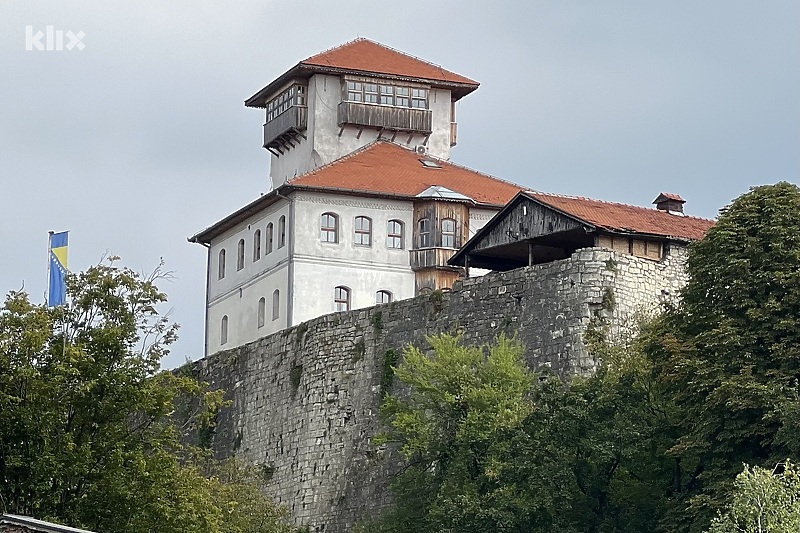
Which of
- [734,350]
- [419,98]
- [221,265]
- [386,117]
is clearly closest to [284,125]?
[386,117]

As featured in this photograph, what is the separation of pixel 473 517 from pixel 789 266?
7649 mm

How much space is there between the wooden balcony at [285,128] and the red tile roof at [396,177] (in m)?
2.83

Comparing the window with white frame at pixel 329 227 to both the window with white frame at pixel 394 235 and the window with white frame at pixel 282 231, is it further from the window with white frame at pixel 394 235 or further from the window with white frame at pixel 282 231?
the window with white frame at pixel 394 235

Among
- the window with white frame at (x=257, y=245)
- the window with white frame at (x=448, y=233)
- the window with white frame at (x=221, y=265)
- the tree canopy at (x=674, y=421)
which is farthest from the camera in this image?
the window with white frame at (x=221, y=265)

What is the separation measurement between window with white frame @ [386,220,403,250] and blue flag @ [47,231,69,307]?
22.7m

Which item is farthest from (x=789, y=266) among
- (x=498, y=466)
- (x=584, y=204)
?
(x=584, y=204)

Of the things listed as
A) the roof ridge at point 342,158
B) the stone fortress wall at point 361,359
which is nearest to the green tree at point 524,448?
the stone fortress wall at point 361,359

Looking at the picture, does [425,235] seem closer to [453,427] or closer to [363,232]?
[363,232]

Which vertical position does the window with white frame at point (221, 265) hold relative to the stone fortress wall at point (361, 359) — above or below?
above

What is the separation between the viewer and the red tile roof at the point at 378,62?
75.8 meters

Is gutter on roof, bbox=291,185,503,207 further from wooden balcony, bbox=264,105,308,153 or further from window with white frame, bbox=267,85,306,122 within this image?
window with white frame, bbox=267,85,306,122

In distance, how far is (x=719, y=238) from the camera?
42.6 m

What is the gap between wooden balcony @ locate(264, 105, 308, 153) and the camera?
75.9 m

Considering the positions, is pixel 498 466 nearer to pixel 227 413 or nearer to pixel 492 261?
pixel 492 261
